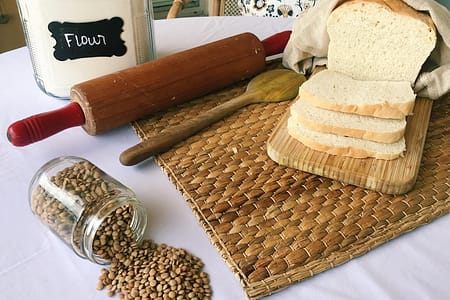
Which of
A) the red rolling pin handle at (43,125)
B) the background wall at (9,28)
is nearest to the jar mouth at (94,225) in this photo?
the red rolling pin handle at (43,125)

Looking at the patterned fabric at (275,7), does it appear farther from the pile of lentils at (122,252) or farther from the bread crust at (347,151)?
the pile of lentils at (122,252)

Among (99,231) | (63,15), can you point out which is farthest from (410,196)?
(63,15)

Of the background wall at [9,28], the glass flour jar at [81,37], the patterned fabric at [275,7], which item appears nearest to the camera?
the glass flour jar at [81,37]

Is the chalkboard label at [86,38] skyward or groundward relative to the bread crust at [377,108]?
skyward

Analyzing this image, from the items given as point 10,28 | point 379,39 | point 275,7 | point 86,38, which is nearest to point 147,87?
point 86,38

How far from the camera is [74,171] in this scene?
2.18ft

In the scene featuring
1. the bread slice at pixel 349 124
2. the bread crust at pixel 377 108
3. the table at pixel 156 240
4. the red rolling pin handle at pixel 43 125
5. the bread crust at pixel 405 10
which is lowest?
the table at pixel 156 240

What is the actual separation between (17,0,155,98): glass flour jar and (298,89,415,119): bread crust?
37 cm

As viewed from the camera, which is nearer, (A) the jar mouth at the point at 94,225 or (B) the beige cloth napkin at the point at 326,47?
(A) the jar mouth at the point at 94,225

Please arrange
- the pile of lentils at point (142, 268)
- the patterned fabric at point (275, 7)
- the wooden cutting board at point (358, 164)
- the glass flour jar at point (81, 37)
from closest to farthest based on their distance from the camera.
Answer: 1. the pile of lentils at point (142, 268)
2. the wooden cutting board at point (358, 164)
3. the glass flour jar at point (81, 37)
4. the patterned fabric at point (275, 7)

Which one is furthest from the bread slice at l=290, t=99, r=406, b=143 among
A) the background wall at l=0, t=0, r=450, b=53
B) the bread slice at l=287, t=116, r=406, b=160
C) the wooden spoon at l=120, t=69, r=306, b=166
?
the background wall at l=0, t=0, r=450, b=53

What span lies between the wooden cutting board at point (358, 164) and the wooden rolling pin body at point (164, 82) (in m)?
0.21

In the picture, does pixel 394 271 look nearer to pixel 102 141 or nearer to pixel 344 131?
pixel 344 131

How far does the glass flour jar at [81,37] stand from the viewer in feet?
2.73
